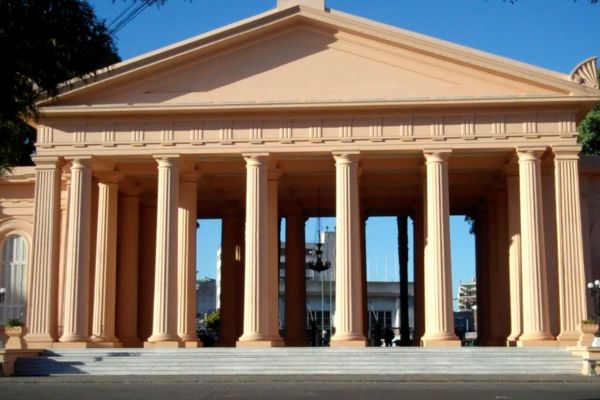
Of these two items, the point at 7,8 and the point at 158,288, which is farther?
the point at 158,288

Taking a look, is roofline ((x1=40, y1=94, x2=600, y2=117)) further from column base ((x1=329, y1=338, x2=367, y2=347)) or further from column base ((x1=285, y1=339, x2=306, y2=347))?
column base ((x1=285, y1=339, x2=306, y2=347))

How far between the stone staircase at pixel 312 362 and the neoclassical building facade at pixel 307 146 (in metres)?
1.94

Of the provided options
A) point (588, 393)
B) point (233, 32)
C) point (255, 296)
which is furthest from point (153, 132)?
point (588, 393)

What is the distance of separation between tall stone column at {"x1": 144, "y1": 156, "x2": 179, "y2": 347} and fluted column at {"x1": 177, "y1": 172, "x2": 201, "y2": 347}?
1399 millimetres

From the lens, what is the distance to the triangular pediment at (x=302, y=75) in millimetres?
34219

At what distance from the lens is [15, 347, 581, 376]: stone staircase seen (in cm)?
2970

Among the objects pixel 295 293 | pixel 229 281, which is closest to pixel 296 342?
pixel 295 293

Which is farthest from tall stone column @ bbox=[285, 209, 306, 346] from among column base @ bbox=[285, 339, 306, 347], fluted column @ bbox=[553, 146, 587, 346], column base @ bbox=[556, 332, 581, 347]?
column base @ bbox=[556, 332, 581, 347]

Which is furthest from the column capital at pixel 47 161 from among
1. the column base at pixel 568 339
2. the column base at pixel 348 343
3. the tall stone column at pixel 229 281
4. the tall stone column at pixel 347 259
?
the column base at pixel 568 339

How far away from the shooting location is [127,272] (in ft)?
128

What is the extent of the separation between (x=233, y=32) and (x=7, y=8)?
66.1 feet

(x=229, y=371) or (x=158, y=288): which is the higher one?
(x=158, y=288)

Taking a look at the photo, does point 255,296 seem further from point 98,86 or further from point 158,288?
point 98,86

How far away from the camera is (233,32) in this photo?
34594 millimetres
